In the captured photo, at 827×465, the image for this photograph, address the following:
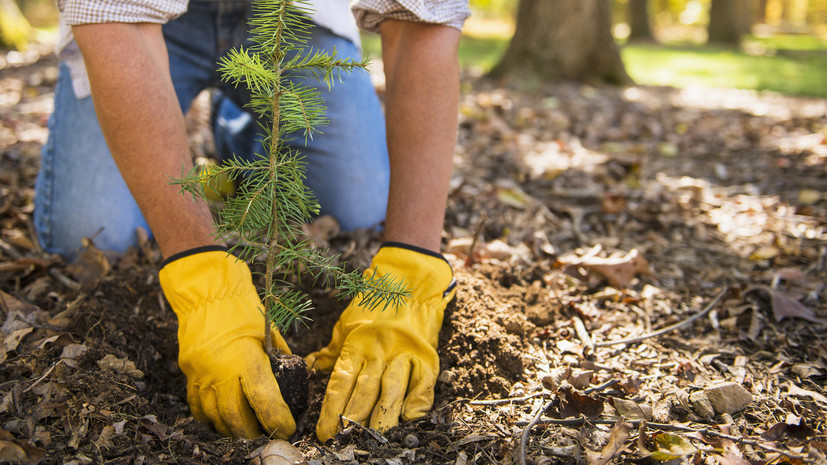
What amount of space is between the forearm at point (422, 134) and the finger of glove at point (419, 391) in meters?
0.37

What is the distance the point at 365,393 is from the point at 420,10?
3.57 feet

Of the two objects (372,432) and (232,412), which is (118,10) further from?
(372,432)

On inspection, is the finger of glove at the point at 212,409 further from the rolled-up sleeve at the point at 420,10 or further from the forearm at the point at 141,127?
the rolled-up sleeve at the point at 420,10

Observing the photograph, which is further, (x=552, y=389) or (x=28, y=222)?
(x=28, y=222)

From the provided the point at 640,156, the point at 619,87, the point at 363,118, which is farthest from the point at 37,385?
the point at 619,87

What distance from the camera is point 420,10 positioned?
62.7 inches

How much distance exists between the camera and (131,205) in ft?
7.47

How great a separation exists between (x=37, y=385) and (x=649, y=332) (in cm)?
Answer: 172

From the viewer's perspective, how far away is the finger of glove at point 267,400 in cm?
137

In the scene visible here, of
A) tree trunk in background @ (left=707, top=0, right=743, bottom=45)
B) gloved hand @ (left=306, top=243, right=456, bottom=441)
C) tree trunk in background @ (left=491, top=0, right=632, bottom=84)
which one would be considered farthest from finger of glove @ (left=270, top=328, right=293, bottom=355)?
tree trunk in background @ (left=707, top=0, right=743, bottom=45)

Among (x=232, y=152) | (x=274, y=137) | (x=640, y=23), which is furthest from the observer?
(x=640, y=23)

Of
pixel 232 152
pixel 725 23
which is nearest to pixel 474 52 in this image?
pixel 232 152

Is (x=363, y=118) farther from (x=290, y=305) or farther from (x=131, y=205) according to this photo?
(x=290, y=305)

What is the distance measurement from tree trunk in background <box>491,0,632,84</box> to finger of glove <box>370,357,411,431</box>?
16.6 feet
